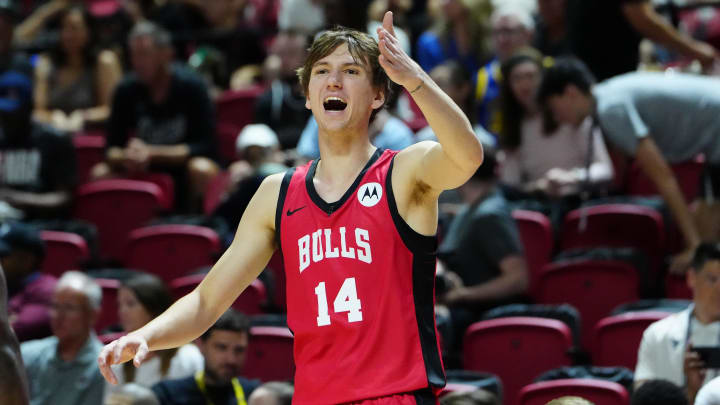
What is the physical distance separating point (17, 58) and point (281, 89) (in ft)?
7.25

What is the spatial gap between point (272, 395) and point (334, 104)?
6.81ft

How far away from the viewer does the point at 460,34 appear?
8445 mm

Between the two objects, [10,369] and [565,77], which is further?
[565,77]

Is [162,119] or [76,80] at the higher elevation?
[76,80]

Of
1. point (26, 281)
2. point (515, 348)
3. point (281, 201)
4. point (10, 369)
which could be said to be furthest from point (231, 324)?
point (281, 201)

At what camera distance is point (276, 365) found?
5.92m

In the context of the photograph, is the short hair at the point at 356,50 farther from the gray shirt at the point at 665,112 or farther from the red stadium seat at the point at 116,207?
the red stadium seat at the point at 116,207

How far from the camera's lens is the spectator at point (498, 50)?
7762 mm

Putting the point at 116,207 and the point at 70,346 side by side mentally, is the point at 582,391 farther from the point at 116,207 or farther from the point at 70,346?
the point at 116,207

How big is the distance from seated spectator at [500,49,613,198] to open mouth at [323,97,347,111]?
377 centimetres

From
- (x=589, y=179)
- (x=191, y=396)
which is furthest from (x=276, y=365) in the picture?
(x=589, y=179)

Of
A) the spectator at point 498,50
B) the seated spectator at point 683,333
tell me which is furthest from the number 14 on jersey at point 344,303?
the spectator at point 498,50

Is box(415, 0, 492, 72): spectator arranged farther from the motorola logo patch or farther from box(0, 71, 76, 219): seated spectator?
the motorola logo patch

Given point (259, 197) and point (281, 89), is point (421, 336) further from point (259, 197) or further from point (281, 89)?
point (281, 89)
